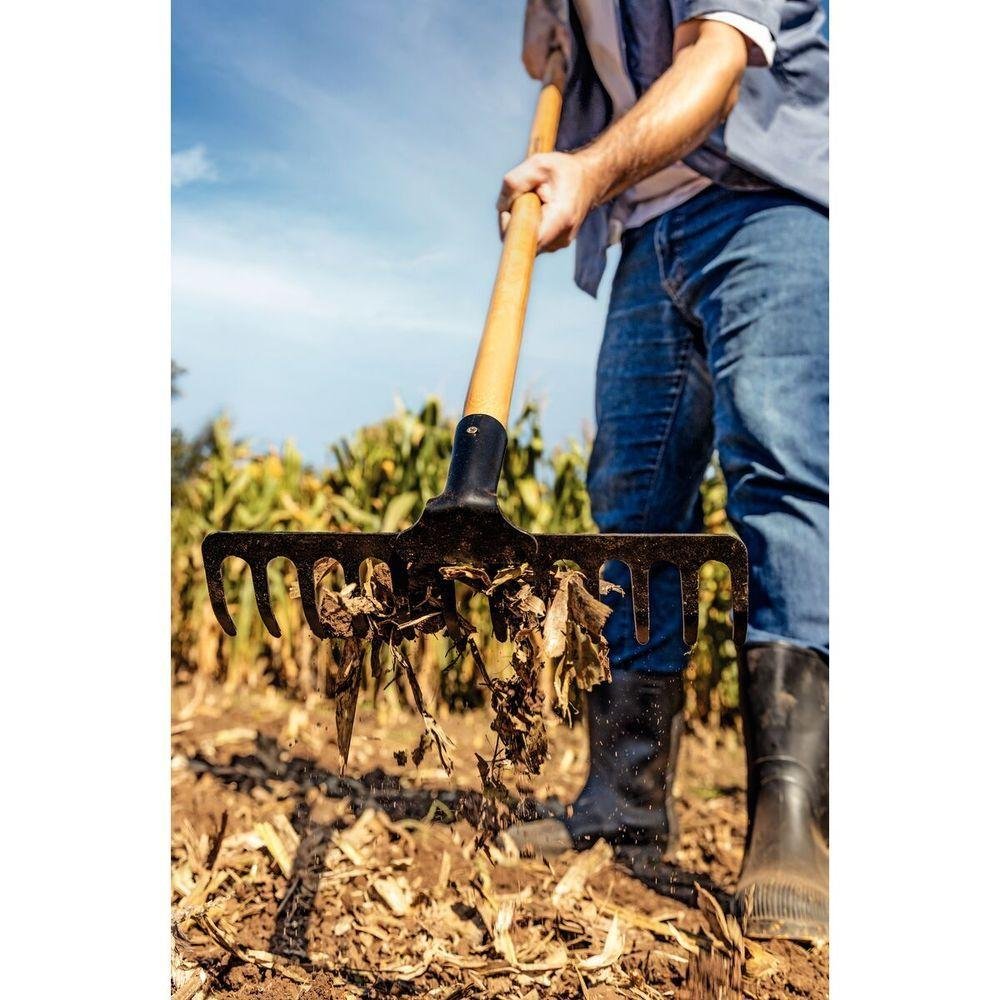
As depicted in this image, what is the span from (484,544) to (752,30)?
111 centimetres

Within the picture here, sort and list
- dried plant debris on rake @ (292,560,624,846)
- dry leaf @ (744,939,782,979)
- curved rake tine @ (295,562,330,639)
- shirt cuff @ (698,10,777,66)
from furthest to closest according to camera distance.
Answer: shirt cuff @ (698,10,777,66)
dry leaf @ (744,939,782,979)
curved rake tine @ (295,562,330,639)
dried plant debris on rake @ (292,560,624,846)

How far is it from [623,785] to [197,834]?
3.08 ft

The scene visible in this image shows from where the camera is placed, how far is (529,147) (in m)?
1.91

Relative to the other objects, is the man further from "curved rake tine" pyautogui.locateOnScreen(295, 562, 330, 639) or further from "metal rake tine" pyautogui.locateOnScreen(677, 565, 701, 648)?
"curved rake tine" pyautogui.locateOnScreen(295, 562, 330, 639)

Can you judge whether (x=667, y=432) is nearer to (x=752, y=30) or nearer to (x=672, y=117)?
(x=672, y=117)

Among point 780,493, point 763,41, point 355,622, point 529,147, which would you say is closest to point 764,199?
point 763,41

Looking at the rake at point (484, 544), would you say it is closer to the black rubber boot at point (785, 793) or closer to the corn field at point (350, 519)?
the black rubber boot at point (785, 793)

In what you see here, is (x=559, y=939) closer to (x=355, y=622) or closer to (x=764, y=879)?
(x=764, y=879)

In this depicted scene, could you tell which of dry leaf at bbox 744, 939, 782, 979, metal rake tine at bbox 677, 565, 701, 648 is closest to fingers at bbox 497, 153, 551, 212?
metal rake tine at bbox 677, 565, 701, 648

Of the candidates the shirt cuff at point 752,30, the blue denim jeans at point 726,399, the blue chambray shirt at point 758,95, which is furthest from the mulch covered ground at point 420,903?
the shirt cuff at point 752,30

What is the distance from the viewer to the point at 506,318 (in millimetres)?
1437

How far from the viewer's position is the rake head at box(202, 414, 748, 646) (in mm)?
1274

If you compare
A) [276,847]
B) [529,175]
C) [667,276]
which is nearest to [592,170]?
[529,175]

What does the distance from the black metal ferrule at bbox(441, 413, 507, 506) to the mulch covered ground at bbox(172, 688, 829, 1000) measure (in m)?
0.37
